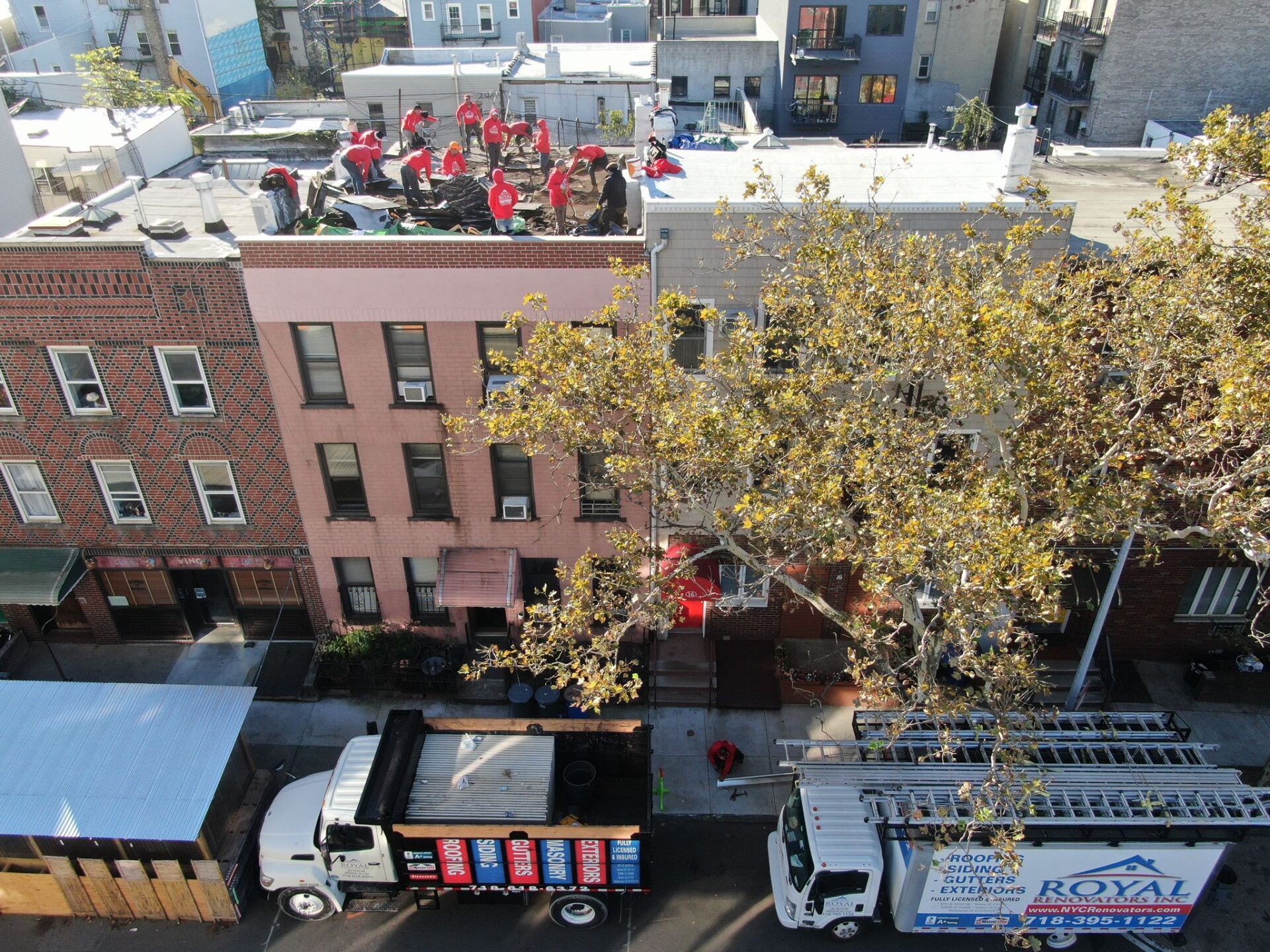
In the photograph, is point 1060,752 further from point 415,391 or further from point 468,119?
point 468,119

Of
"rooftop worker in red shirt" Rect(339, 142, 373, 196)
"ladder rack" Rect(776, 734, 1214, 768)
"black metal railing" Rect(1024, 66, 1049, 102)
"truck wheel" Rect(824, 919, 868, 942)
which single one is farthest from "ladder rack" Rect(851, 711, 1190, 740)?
"black metal railing" Rect(1024, 66, 1049, 102)

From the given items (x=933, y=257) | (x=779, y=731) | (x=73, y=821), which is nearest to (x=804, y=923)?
(x=779, y=731)

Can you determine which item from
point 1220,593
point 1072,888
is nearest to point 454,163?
point 1072,888

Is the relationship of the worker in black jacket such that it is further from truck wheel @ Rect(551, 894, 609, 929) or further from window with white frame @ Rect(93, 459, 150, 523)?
truck wheel @ Rect(551, 894, 609, 929)

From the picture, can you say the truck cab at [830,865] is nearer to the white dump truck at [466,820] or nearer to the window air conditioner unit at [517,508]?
the white dump truck at [466,820]

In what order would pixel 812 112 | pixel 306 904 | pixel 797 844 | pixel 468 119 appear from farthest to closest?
pixel 812 112 → pixel 468 119 → pixel 306 904 → pixel 797 844

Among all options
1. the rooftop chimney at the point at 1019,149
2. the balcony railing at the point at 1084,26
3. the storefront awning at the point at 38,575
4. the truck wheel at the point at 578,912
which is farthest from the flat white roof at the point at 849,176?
the balcony railing at the point at 1084,26
